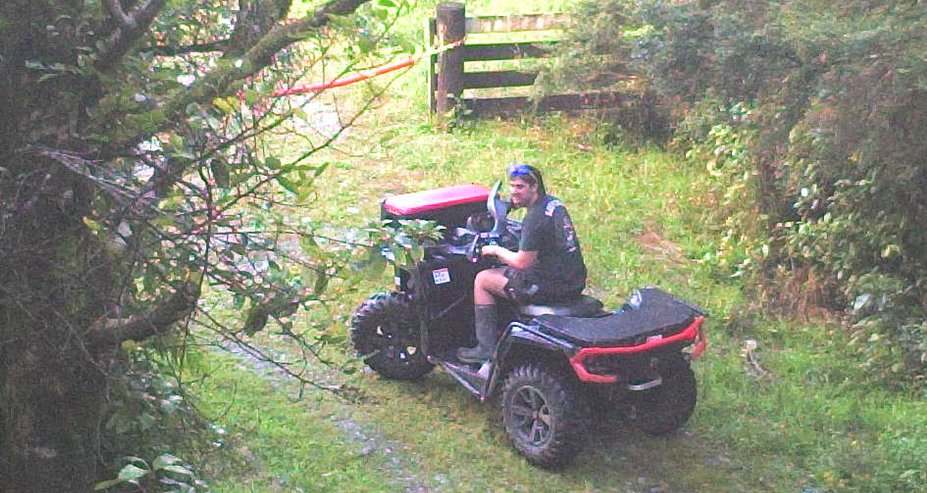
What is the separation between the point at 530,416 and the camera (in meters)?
6.31

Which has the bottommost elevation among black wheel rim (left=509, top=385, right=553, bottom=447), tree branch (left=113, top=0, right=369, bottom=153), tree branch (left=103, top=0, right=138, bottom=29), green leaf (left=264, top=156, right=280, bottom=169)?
black wheel rim (left=509, top=385, right=553, bottom=447)

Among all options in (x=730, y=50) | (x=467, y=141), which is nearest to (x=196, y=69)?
(x=730, y=50)

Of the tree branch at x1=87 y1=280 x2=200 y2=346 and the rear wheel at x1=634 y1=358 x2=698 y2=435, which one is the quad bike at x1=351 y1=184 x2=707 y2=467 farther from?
the tree branch at x1=87 y1=280 x2=200 y2=346

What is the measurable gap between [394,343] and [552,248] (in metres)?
1.41

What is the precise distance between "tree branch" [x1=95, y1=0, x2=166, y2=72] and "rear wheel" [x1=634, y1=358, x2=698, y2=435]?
4.09m

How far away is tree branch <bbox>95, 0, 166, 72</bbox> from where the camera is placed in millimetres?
2836

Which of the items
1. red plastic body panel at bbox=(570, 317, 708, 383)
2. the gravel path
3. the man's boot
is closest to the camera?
red plastic body panel at bbox=(570, 317, 708, 383)

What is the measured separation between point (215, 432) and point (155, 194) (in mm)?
1423

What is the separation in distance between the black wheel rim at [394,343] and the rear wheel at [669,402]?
1.55 m

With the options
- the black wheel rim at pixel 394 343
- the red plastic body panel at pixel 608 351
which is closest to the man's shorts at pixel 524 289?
the red plastic body panel at pixel 608 351

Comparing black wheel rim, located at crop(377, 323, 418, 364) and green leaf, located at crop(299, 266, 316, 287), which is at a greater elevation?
green leaf, located at crop(299, 266, 316, 287)

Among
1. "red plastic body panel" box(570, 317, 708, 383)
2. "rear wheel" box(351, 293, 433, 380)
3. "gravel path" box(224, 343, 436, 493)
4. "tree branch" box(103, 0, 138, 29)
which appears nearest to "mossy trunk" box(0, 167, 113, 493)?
"tree branch" box(103, 0, 138, 29)

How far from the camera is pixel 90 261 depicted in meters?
3.21

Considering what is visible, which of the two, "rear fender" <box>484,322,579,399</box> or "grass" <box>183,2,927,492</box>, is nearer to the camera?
"rear fender" <box>484,322,579,399</box>
